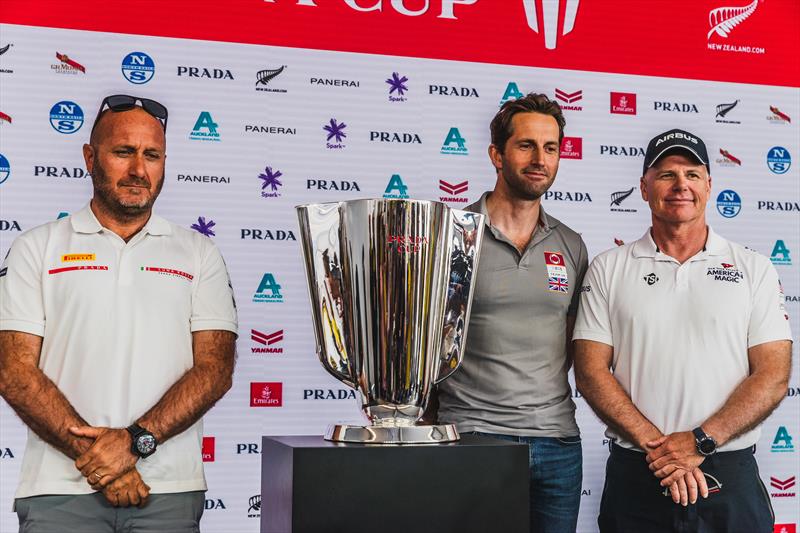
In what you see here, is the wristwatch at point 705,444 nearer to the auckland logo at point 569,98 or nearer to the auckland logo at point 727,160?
the auckland logo at point 569,98

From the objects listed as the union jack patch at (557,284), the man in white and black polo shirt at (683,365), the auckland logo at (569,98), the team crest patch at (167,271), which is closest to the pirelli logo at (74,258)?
the team crest patch at (167,271)

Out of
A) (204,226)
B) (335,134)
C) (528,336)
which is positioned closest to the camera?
(528,336)

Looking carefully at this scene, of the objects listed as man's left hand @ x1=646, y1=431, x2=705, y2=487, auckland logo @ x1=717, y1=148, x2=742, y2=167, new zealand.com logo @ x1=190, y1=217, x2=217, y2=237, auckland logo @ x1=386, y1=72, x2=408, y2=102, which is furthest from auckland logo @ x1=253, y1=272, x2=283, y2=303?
auckland logo @ x1=717, y1=148, x2=742, y2=167

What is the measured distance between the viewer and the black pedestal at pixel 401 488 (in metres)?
1.42

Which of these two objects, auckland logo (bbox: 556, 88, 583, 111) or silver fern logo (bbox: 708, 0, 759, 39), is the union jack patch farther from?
silver fern logo (bbox: 708, 0, 759, 39)

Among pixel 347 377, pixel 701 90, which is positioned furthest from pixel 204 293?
pixel 701 90

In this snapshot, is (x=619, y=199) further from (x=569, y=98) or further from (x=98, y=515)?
(x=98, y=515)

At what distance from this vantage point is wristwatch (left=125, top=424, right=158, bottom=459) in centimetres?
204

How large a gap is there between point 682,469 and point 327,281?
116 cm

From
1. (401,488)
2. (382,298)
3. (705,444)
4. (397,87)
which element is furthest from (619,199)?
(401,488)

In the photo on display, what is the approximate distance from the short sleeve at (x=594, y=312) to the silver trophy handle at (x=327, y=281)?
99cm

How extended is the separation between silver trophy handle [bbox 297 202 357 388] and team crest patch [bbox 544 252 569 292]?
37.7 inches

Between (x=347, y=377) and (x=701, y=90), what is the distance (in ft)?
9.12

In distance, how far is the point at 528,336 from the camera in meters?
2.36
